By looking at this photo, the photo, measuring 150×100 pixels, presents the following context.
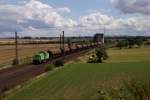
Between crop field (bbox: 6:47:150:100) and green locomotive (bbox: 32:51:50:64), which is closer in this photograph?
crop field (bbox: 6:47:150:100)

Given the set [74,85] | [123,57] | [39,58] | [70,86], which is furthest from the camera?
[123,57]

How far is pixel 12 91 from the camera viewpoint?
3141 cm

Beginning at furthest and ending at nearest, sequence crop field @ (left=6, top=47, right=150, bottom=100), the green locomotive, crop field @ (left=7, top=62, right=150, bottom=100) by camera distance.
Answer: the green locomotive → crop field @ (left=7, top=62, right=150, bottom=100) → crop field @ (left=6, top=47, right=150, bottom=100)

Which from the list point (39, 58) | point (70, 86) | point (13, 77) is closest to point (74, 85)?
point (70, 86)

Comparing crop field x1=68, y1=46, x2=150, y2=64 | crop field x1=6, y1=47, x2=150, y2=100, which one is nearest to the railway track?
crop field x1=6, y1=47, x2=150, y2=100

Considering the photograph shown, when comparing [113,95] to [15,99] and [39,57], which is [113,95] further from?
[39,57]

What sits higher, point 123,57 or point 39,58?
point 39,58

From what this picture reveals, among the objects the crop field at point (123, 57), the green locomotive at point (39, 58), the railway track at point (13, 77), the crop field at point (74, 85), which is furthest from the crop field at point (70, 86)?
the crop field at point (123, 57)

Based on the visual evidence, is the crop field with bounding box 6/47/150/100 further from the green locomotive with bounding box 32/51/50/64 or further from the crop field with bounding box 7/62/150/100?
the green locomotive with bounding box 32/51/50/64

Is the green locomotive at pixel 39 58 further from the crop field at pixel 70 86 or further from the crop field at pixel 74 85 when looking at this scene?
the crop field at pixel 70 86

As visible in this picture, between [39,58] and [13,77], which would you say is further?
[39,58]

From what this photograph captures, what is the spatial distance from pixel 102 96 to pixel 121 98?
31.3 inches

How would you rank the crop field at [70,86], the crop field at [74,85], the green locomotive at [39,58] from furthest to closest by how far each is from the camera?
the green locomotive at [39,58], the crop field at [70,86], the crop field at [74,85]

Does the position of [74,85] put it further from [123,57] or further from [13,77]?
[123,57]
